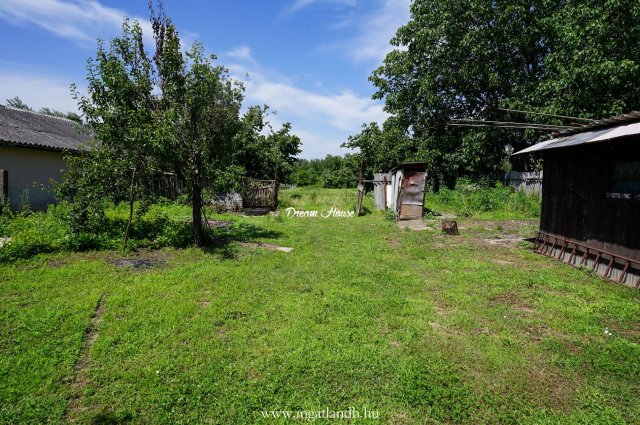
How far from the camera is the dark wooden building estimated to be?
6.23 meters

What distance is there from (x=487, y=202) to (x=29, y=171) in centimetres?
1949

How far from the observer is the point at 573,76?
14727 millimetres

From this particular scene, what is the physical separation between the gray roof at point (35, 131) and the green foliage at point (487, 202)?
1585cm

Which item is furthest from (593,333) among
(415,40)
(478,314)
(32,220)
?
(415,40)

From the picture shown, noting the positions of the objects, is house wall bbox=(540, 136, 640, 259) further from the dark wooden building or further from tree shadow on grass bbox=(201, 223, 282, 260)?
tree shadow on grass bbox=(201, 223, 282, 260)

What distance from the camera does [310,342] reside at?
4.05m

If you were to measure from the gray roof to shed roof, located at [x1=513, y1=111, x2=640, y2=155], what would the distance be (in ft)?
40.6

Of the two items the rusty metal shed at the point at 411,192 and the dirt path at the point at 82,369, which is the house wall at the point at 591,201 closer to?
the rusty metal shed at the point at 411,192

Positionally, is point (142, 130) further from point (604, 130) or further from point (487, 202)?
point (487, 202)

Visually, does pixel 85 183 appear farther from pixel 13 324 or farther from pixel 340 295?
pixel 340 295

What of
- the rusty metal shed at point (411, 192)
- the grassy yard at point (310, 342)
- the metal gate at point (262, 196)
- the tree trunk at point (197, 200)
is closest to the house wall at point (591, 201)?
the grassy yard at point (310, 342)

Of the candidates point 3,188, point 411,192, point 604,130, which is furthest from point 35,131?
point 604,130

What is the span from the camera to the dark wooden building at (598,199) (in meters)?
6.23

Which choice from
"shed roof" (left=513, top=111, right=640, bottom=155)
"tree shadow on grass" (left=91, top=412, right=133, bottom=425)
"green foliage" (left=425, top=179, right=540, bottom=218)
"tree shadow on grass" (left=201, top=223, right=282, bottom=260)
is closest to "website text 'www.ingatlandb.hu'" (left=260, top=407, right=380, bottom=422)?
"tree shadow on grass" (left=91, top=412, right=133, bottom=425)
